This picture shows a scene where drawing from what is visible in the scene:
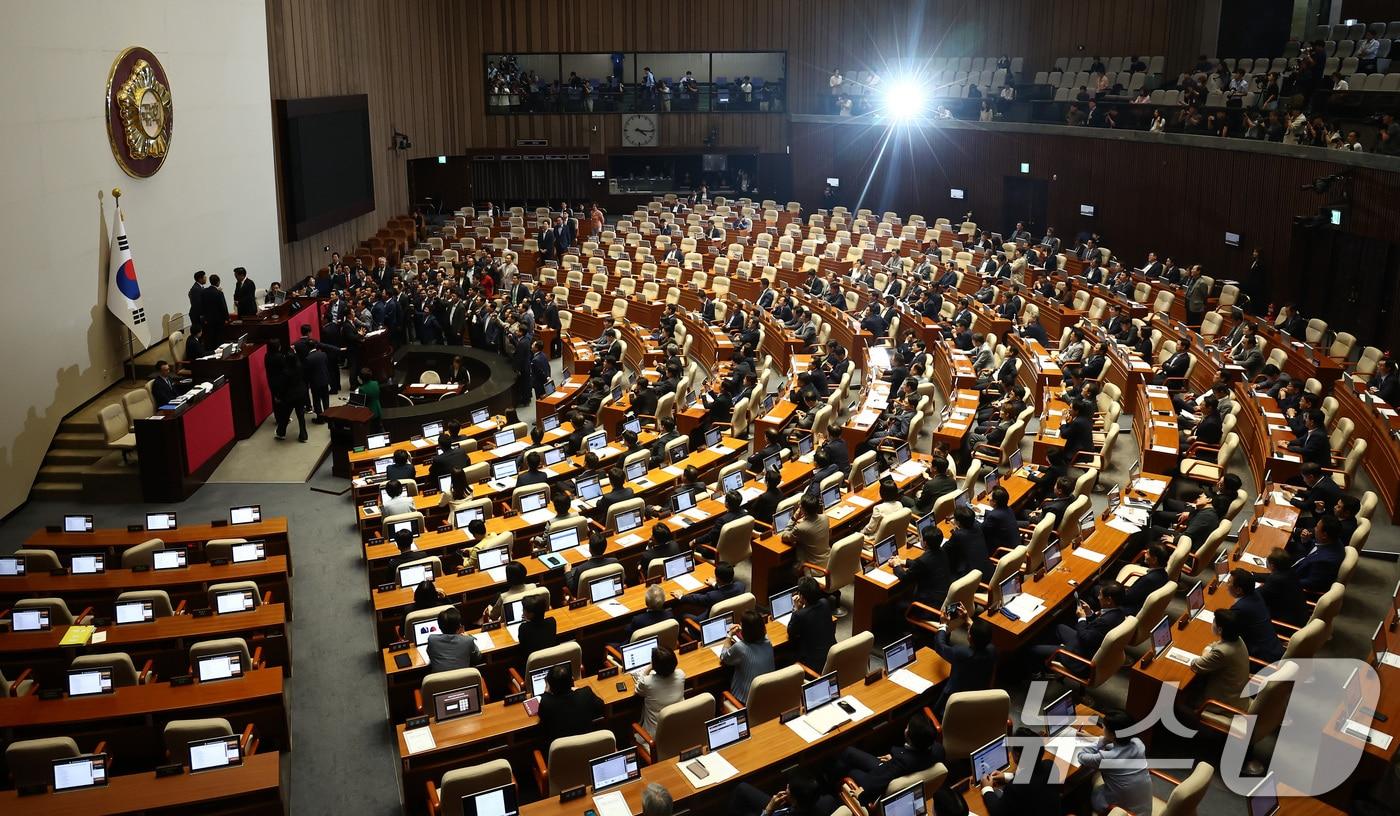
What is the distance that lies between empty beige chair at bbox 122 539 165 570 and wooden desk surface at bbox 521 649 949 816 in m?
5.90

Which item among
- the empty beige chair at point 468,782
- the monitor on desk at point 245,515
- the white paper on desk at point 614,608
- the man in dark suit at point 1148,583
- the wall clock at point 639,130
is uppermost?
the wall clock at point 639,130

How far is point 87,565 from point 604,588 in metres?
5.11

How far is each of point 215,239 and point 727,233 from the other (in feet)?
48.3

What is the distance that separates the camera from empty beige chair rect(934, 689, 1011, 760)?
700 centimetres

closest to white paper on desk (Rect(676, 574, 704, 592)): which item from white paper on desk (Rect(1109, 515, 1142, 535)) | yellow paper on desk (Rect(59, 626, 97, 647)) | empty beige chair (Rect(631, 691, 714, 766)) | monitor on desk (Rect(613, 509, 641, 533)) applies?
monitor on desk (Rect(613, 509, 641, 533))

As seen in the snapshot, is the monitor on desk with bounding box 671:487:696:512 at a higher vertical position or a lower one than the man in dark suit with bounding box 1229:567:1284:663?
lower

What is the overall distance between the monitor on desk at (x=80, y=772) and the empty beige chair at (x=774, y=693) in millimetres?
4274

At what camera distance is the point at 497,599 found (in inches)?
393

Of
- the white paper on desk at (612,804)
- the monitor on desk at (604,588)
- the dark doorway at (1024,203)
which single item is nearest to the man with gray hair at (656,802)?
the white paper on desk at (612,804)

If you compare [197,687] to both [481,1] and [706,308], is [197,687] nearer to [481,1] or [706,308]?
[706,308]

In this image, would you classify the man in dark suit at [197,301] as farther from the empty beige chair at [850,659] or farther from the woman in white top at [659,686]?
the empty beige chair at [850,659]

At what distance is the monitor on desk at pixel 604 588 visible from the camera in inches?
381

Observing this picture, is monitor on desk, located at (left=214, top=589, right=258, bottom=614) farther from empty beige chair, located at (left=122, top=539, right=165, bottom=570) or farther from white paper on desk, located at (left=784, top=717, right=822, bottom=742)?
white paper on desk, located at (left=784, top=717, right=822, bottom=742)

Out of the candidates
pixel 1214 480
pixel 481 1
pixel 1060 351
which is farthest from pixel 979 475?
pixel 481 1
